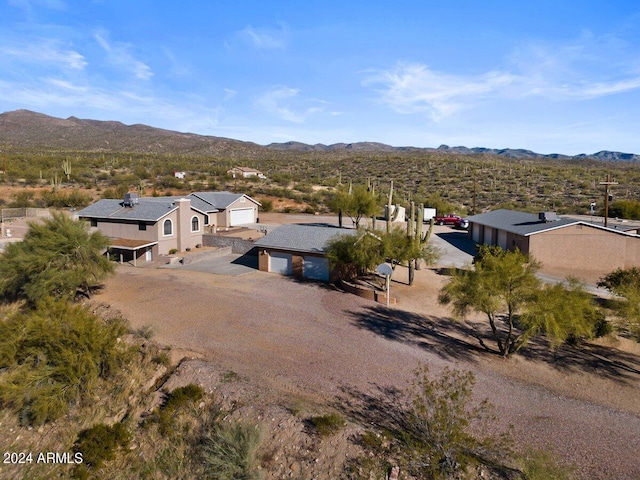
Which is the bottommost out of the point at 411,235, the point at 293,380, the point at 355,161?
the point at 293,380

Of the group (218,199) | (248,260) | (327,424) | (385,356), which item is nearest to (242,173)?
(218,199)

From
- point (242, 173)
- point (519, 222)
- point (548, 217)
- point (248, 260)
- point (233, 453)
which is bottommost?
point (233, 453)

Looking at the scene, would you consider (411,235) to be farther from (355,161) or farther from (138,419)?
(355,161)

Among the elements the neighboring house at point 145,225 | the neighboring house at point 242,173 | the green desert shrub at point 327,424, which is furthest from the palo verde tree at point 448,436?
the neighboring house at point 242,173

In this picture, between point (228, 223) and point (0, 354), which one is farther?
point (228, 223)

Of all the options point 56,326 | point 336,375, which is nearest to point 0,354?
point 56,326

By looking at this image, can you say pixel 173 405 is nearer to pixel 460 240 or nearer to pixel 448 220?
pixel 460 240

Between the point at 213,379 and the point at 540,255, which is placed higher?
the point at 540,255
